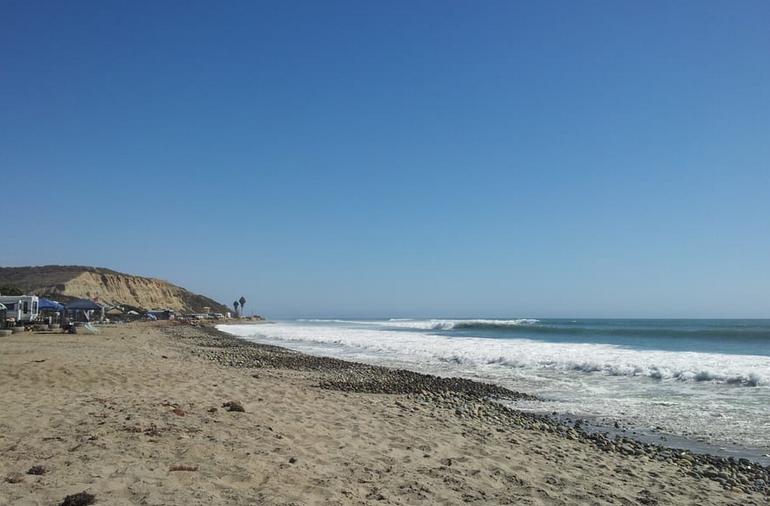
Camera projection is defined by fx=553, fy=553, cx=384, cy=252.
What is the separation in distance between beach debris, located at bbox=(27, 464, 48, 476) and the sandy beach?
0.04m

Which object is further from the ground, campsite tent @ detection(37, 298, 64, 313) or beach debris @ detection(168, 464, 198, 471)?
campsite tent @ detection(37, 298, 64, 313)

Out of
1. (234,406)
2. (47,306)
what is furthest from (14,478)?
(47,306)

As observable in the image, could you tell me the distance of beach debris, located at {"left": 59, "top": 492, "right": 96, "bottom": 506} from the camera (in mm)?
4402

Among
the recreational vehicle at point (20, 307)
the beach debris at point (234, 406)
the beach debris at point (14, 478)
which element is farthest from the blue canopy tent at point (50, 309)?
the beach debris at point (14, 478)

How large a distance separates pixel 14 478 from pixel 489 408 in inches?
304

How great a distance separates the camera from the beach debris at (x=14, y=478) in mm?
4866

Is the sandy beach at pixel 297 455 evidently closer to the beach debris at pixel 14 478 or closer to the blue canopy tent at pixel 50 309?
the beach debris at pixel 14 478

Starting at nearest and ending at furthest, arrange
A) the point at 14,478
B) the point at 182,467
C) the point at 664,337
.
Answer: the point at 14,478
the point at 182,467
the point at 664,337

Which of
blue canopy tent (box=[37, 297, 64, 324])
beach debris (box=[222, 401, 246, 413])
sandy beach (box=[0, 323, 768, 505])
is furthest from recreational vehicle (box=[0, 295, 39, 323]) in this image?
beach debris (box=[222, 401, 246, 413])

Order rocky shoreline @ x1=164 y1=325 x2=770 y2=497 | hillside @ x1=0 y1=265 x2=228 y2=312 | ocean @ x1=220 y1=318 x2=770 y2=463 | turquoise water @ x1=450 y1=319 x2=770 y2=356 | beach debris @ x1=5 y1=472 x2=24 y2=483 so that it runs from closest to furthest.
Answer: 1. beach debris @ x1=5 y1=472 x2=24 y2=483
2. rocky shoreline @ x1=164 y1=325 x2=770 y2=497
3. ocean @ x1=220 y1=318 x2=770 y2=463
4. turquoise water @ x1=450 y1=319 x2=770 y2=356
5. hillside @ x1=0 y1=265 x2=228 y2=312

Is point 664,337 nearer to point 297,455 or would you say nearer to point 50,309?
point 297,455

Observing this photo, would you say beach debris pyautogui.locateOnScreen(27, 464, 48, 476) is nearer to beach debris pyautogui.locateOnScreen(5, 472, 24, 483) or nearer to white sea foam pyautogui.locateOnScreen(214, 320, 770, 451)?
beach debris pyautogui.locateOnScreen(5, 472, 24, 483)

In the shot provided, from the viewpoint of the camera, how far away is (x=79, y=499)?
445 centimetres

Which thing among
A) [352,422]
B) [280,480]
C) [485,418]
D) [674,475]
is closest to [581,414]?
[485,418]
